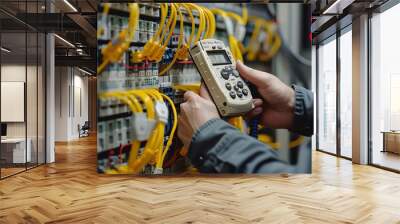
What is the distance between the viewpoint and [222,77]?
439cm

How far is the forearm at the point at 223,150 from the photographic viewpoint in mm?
4473

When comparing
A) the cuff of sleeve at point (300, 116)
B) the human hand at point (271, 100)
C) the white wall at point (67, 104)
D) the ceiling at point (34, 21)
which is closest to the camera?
the human hand at point (271, 100)

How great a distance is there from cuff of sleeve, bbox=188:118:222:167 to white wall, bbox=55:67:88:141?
9.19 metres

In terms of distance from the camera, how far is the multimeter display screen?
14.7ft

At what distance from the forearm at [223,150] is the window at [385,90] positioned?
7.78 ft

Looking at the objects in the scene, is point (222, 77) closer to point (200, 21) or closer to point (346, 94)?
point (200, 21)

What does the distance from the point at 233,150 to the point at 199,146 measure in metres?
0.41

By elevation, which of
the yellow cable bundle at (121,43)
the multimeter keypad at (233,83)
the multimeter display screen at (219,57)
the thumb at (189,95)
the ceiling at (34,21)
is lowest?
the thumb at (189,95)

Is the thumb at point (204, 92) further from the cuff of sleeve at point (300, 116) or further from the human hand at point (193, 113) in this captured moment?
the cuff of sleeve at point (300, 116)

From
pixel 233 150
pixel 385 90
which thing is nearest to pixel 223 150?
pixel 233 150

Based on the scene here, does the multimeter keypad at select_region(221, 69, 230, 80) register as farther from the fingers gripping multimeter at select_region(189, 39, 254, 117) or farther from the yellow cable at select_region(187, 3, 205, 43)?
the yellow cable at select_region(187, 3, 205, 43)

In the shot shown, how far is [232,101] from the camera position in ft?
14.3

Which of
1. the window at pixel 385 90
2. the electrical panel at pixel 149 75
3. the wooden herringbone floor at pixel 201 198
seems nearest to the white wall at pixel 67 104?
the wooden herringbone floor at pixel 201 198

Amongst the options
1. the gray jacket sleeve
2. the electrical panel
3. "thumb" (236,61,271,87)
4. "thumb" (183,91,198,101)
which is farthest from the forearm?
"thumb" (236,61,271,87)
